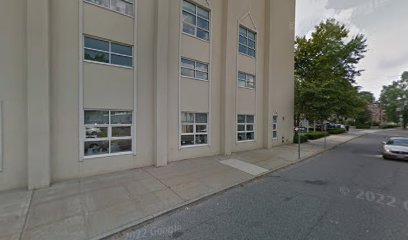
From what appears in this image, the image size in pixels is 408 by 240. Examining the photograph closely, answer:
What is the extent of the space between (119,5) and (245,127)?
991cm

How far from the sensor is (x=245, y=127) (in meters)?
14.1

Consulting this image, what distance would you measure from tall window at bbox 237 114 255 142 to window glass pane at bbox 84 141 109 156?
819 centimetres

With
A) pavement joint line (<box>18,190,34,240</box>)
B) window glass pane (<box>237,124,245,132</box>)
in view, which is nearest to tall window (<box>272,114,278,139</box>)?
window glass pane (<box>237,124,245,132</box>)

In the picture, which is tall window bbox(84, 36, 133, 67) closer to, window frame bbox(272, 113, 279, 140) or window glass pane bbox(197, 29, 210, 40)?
window glass pane bbox(197, 29, 210, 40)

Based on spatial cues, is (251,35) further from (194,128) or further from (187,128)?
(187,128)

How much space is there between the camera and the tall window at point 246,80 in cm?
1380

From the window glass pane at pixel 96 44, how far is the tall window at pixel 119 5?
54.8 inches

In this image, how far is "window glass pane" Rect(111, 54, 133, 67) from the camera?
27.4ft

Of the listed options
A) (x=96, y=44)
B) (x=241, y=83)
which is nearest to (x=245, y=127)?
(x=241, y=83)

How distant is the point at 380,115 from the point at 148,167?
4007 inches

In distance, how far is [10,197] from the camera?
5707mm

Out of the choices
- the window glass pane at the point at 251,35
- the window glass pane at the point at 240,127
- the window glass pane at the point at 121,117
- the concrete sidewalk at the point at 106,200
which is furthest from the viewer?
the window glass pane at the point at 251,35

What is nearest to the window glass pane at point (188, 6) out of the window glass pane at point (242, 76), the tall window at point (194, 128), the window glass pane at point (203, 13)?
the window glass pane at point (203, 13)

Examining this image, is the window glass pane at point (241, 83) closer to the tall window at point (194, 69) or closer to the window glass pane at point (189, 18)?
the tall window at point (194, 69)
